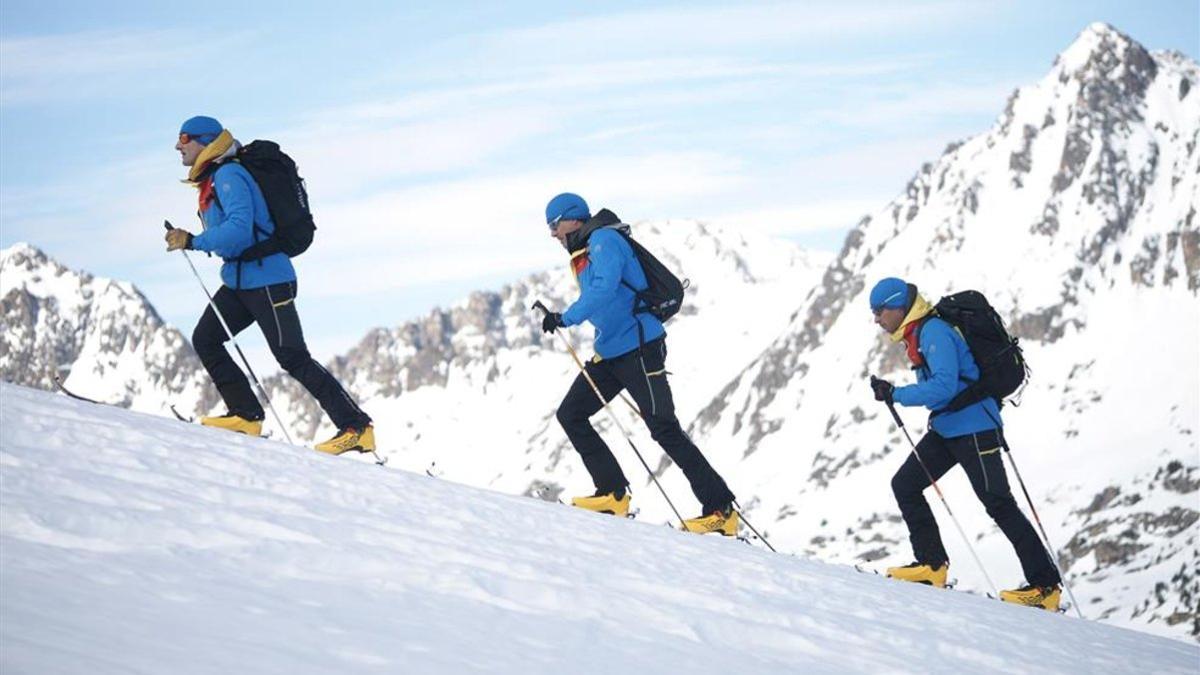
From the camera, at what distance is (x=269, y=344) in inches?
486

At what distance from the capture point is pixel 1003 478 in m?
13.2

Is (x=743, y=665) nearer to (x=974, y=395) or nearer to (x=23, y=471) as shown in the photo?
(x=23, y=471)

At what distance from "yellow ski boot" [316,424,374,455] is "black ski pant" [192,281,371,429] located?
0.07 metres

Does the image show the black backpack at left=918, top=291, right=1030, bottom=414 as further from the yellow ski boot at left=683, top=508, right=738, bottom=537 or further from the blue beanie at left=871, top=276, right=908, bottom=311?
the yellow ski boot at left=683, top=508, right=738, bottom=537

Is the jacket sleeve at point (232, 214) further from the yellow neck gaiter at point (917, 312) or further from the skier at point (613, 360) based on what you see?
the yellow neck gaiter at point (917, 312)

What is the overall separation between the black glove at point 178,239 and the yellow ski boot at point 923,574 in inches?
283

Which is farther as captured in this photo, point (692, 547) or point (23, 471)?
point (692, 547)

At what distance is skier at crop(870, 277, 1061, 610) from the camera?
12609 mm

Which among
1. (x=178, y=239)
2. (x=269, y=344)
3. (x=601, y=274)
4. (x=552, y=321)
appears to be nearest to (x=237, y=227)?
(x=178, y=239)

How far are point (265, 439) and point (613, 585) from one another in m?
4.27

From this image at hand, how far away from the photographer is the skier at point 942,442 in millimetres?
12609

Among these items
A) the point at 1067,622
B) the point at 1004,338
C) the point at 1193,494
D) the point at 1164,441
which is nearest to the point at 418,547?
the point at 1067,622

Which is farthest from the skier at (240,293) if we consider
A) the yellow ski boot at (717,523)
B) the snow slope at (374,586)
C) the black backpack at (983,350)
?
the black backpack at (983,350)

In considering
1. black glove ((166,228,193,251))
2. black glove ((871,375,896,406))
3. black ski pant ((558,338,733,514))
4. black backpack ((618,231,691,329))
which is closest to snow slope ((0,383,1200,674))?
black ski pant ((558,338,733,514))
